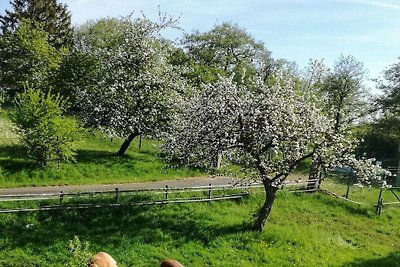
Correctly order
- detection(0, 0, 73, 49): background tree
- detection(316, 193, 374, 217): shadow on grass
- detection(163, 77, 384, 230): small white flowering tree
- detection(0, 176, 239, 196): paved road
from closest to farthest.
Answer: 1. detection(163, 77, 384, 230): small white flowering tree
2. detection(0, 176, 239, 196): paved road
3. detection(316, 193, 374, 217): shadow on grass
4. detection(0, 0, 73, 49): background tree

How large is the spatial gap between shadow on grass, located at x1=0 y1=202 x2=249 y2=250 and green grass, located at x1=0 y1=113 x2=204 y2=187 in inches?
218

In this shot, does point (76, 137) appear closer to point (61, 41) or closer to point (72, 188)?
point (72, 188)

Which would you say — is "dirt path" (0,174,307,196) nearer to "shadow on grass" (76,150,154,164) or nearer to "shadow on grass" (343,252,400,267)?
"shadow on grass" (76,150,154,164)

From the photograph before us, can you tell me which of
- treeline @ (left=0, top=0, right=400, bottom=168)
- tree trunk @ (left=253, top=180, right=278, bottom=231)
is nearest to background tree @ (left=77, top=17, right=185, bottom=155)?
treeline @ (left=0, top=0, right=400, bottom=168)

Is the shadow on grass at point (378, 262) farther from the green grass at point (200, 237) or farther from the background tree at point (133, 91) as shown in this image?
the background tree at point (133, 91)

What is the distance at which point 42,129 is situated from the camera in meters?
27.6

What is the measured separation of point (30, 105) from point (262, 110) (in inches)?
576

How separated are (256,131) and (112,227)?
27.8 feet

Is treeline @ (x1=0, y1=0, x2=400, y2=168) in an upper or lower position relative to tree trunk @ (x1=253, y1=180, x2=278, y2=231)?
upper

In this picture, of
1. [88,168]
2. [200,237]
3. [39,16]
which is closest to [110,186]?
[88,168]

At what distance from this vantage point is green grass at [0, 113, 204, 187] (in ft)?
89.4

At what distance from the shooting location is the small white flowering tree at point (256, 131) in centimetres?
2244

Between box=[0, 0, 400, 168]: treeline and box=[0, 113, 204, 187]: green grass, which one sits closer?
box=[0, 113, 204, 187]: green grass

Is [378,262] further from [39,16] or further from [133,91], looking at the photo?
[39,16]
